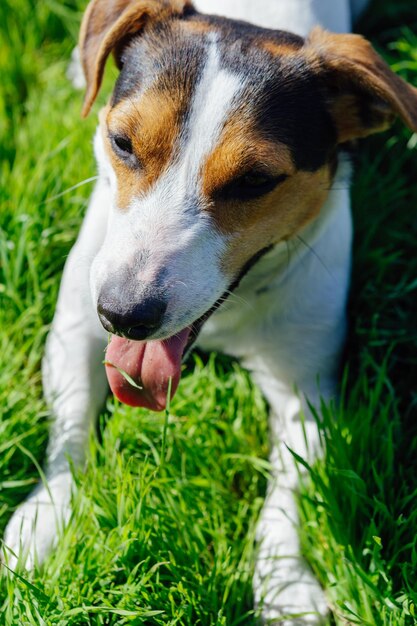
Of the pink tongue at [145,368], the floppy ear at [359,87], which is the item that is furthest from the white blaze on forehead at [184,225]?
the floppy ear at [359,87]

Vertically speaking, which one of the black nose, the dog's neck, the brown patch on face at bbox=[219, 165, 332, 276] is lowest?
the black nose

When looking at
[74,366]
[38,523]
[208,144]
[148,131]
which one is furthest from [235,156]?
[38,523]

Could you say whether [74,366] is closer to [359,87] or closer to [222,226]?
[222,226]

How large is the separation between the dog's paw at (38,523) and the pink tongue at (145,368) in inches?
20.8

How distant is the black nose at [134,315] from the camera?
2.89 metres

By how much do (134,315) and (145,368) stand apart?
488 mm

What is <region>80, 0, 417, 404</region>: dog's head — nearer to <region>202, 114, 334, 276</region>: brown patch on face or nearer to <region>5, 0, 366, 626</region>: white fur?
<region>202, 114, 334, 276</region>: brown patch on face

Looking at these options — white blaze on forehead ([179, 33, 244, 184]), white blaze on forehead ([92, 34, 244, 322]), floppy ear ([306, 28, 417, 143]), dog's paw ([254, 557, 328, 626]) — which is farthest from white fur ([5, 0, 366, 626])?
white blaze on forehead ([179, 33, 244, 184])

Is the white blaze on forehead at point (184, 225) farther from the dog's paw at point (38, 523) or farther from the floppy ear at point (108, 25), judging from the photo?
the dog's paw at point (38, 523)

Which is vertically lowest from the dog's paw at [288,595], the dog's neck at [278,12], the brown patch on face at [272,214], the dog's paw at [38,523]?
the dog's paw at [288,595]

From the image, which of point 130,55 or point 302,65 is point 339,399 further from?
point 130,55

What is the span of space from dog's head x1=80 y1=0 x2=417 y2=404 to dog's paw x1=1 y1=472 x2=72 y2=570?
93cm

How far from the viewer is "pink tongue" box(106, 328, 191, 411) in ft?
10.8

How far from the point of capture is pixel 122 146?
318 centimetres
